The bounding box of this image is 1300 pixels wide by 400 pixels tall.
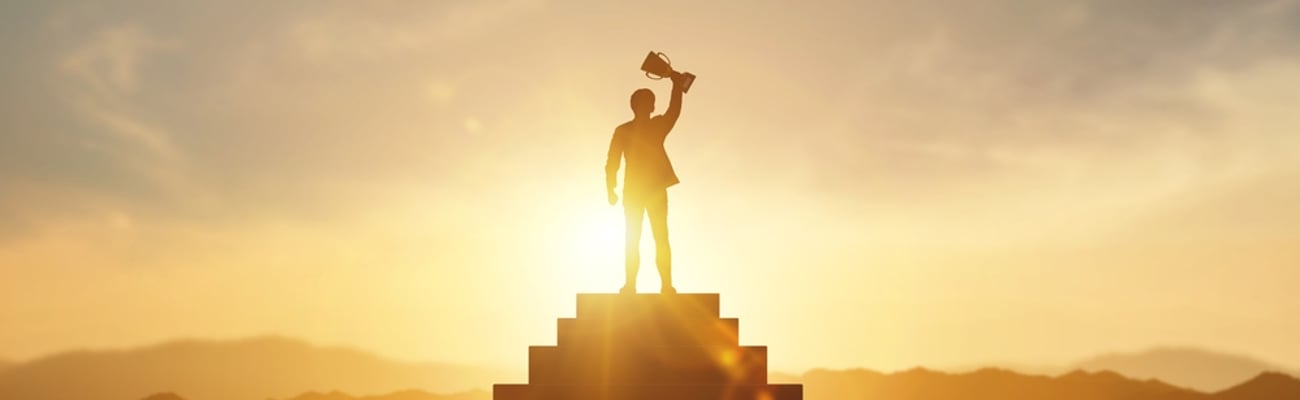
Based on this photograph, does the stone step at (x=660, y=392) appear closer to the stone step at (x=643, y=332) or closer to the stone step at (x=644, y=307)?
the stone step at (x=643, y=332)

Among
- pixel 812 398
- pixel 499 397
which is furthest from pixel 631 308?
pixel 812 398

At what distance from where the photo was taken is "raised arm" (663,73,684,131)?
56.4ft

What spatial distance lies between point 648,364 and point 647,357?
0.30ft

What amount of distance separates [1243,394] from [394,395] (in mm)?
76566

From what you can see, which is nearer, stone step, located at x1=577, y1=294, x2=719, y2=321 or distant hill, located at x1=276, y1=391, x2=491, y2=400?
stone step, located at x1=577, y1=294, x2=719, y2=321

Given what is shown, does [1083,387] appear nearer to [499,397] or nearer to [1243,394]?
[1243,394]

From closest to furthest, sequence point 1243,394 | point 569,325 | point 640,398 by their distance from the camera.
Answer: point 640,398
point 569,325
point 1243,394

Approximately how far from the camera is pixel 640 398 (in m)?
15.8

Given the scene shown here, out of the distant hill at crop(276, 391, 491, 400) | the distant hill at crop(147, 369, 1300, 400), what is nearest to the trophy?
the distant hill at crop(147, 369, 1300, 400)

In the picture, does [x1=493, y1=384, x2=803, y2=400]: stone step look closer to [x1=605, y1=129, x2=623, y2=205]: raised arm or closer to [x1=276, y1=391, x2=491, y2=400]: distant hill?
[x1=605, y1=129, x2=623, y2=205]: raised arm

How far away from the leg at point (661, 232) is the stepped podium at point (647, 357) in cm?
38

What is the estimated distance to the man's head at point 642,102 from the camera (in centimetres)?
1727

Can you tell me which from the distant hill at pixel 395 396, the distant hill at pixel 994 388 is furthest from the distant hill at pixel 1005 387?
the distant hill at pixel 395 396

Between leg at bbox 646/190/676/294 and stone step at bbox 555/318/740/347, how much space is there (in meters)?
0.68
